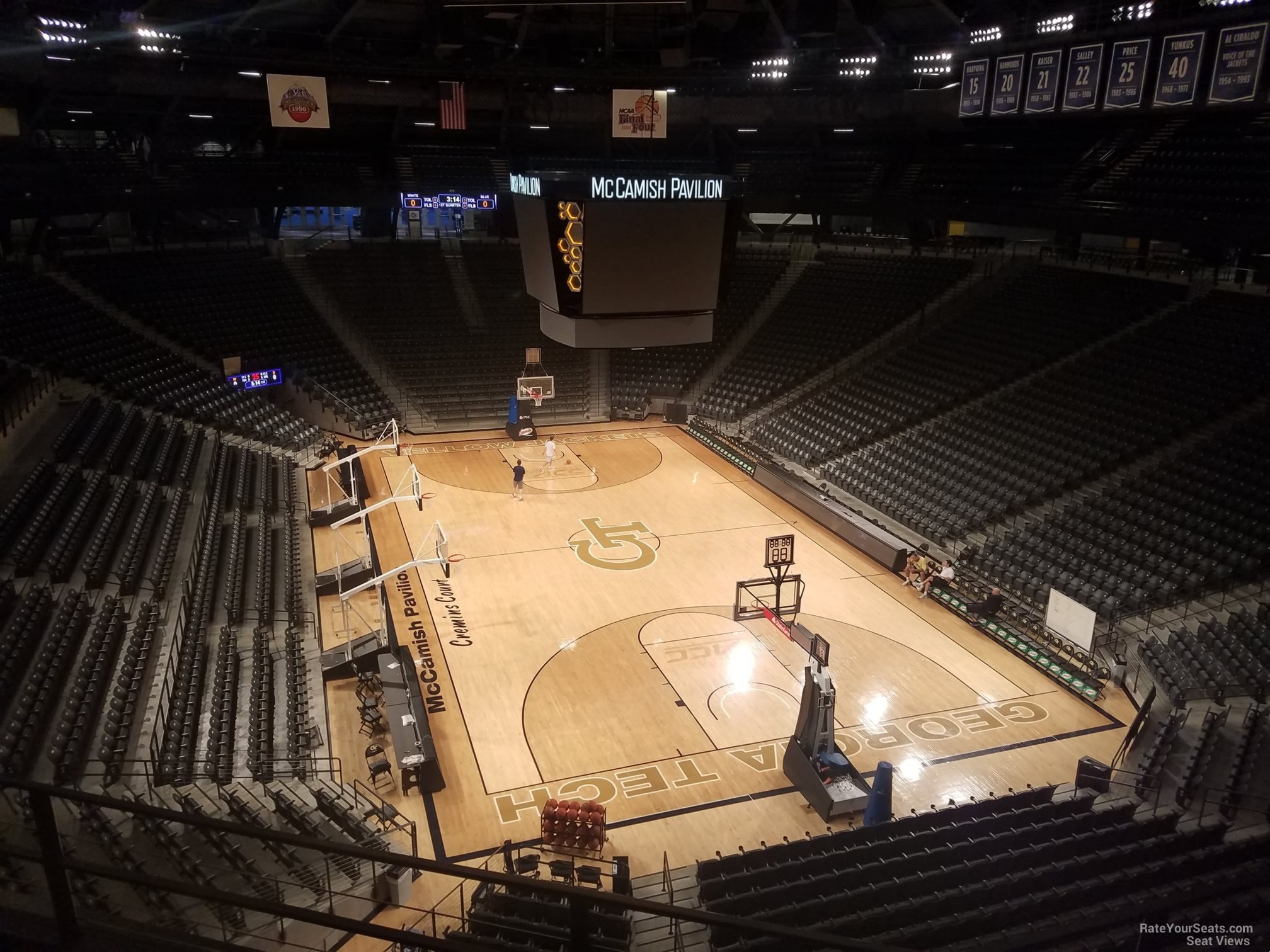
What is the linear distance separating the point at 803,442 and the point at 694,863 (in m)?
Result: 16.5

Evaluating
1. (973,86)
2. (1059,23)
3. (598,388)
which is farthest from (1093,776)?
(598,388)

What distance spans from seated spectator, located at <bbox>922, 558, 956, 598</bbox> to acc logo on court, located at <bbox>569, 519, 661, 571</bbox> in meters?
Answer: 5.59

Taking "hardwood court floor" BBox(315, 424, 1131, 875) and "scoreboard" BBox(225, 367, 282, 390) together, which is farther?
"scoreboard" BBox(225, 367, 282, 390)

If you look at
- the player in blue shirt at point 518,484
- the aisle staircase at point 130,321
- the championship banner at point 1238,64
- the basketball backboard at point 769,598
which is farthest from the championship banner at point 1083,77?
the aisle staircase at point 130,321

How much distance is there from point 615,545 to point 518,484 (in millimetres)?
3808

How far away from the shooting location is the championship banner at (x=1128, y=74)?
1886cm

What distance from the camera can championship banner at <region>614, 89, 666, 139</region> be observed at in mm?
19625

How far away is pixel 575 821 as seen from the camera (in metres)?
10.4

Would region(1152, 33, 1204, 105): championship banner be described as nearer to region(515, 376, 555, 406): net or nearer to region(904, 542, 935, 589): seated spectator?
region(904, 542, 935, 589): seated spectator

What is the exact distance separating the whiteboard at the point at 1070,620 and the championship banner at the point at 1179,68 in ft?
35.3

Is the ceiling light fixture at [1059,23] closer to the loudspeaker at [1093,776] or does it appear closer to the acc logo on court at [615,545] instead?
the acc logo on court at [615,545]

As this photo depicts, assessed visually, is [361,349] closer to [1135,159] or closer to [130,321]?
[130,321]

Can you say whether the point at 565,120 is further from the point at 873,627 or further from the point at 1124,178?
the point at 873,627

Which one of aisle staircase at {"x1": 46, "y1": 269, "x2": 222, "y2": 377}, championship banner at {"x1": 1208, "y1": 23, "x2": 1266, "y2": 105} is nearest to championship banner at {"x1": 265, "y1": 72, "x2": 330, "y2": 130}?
aisle staircase at {"x1": 46, "y1": 269, "x2": 222, "y2": 377}
